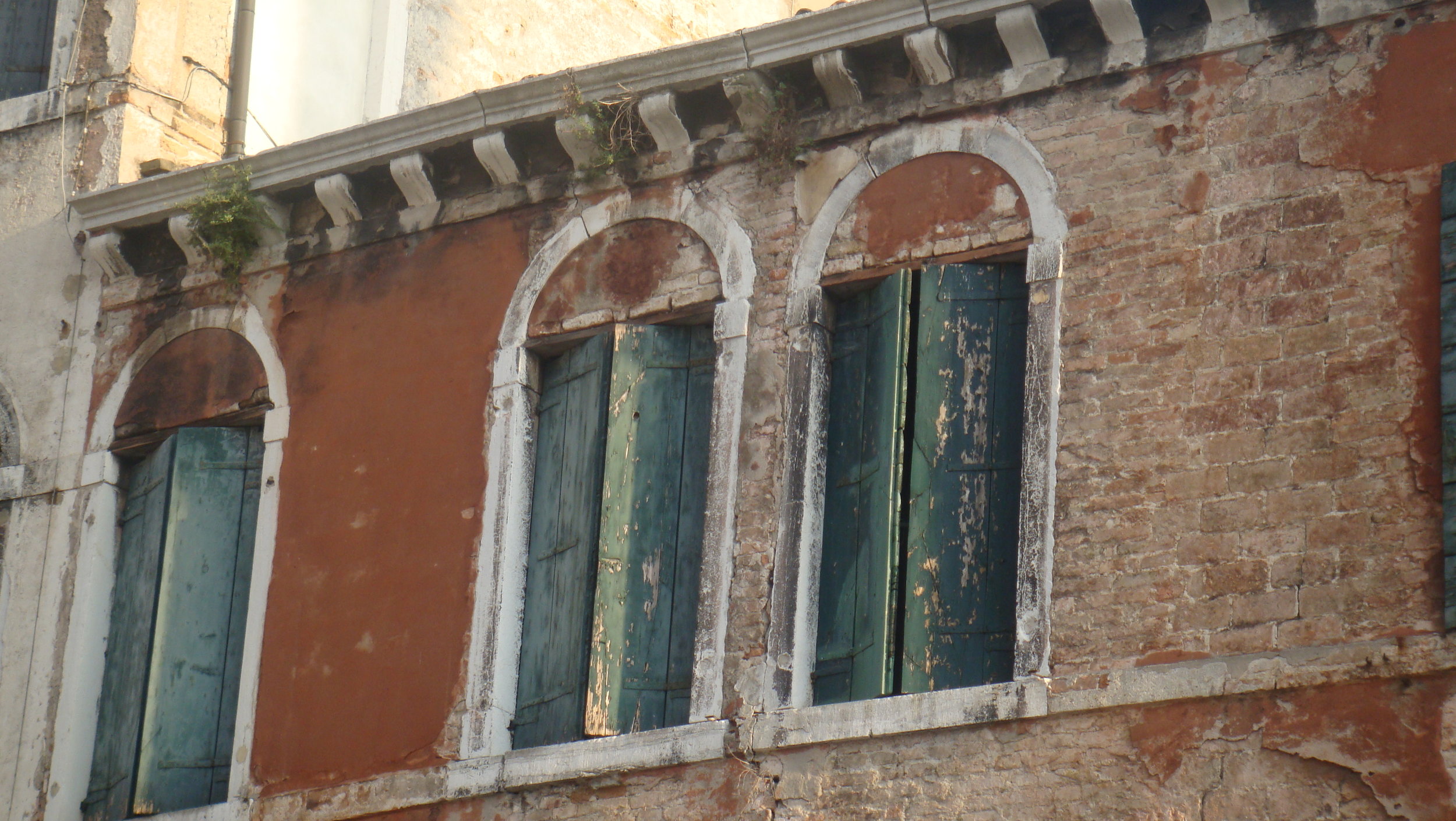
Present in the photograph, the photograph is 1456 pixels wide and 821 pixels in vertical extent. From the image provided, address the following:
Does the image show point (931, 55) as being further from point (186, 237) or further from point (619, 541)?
point (186, 237)

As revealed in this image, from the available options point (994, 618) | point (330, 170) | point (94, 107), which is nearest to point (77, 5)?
point (94, 107)

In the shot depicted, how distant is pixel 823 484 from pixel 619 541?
936mm

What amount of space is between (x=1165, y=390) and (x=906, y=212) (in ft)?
4.76

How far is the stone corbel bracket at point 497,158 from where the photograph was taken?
10648 millimetres

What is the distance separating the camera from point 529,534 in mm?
10258

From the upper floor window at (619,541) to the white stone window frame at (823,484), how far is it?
0.53 m

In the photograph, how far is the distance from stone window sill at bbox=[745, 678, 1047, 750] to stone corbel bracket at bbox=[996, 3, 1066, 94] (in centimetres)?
250

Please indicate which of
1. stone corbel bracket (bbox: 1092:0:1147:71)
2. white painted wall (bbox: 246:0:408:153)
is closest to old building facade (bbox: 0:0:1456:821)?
stone corbel bracket (bbox: 1092:0:1147:71)

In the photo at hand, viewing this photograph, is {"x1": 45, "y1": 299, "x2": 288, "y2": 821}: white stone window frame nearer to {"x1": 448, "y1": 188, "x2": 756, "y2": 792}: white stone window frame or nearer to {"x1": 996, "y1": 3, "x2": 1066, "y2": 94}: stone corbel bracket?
{"x1": 448, "y1": 188, "x2": 756, "y2": 792}: white stone window frame

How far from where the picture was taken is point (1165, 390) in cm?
880

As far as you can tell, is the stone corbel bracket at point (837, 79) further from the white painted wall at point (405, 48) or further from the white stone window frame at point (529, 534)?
the white painted wall at point (405, 48)

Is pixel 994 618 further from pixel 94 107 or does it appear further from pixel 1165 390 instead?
pixel 94 107

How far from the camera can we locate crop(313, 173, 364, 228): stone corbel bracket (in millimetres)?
11070

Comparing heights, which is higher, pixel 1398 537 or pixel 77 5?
pixel 77 5
